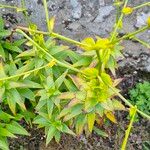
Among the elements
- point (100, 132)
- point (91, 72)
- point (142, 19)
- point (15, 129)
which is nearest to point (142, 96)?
point (100, 132)

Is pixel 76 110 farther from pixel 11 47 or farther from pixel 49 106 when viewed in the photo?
pixel 11 47

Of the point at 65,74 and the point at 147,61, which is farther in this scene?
the point at 147,61

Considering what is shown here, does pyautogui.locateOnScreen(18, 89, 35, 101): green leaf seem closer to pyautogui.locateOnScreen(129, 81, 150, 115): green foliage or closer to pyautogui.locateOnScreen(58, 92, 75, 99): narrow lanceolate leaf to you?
pyautogui.locateOnScreen(58, 92, 75, 99): narrow lanceolate leaf

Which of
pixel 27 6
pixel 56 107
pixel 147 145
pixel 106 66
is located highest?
pixel 27 6

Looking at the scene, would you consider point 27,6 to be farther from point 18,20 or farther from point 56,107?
point 56,107

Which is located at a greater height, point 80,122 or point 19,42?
point 19,42

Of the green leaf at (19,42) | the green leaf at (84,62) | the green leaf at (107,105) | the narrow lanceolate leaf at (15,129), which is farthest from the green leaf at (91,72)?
the green leaf at (19,42)

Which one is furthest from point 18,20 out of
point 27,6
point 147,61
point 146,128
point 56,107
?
point 146,128
